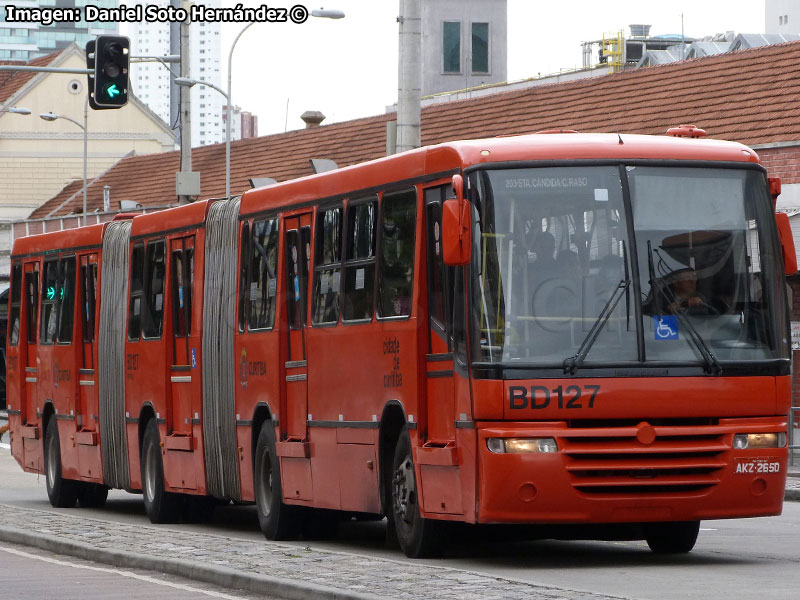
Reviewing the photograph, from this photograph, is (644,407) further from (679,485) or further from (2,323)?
(2,323)

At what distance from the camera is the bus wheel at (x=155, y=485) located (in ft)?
62.5

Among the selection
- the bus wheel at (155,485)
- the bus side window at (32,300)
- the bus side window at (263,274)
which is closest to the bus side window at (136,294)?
the bus wheel at (155,485)

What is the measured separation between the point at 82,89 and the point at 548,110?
5122 cm

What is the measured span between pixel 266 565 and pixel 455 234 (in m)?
2.49

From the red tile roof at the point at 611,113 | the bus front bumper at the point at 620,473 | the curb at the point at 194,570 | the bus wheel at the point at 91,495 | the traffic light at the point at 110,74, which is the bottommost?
the bus wheel at the point at 91,495

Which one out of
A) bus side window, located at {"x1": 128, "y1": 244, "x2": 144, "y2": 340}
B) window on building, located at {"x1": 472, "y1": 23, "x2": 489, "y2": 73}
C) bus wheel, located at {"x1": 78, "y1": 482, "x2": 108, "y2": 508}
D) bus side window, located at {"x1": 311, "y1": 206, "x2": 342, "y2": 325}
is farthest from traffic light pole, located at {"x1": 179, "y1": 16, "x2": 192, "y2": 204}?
window on building, located at {"x1": 472, "y1": 23, "x2": 489, "y2": 73}

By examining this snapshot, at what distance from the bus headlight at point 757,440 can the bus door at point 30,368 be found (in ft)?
41.4

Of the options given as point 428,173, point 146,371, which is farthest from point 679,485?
point 146,371

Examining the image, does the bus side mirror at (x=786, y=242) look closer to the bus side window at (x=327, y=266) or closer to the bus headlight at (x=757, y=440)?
the bus headlight at (x=757, y=440)

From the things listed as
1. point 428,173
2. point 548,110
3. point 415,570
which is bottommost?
point 415,570

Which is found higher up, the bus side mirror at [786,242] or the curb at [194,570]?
the bus side mirror at [786,242]

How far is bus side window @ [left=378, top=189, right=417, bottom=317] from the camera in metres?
13.4

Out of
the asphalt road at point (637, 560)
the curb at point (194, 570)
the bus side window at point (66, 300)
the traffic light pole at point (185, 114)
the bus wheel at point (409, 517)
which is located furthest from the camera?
the traffic light pole at point (185, 114)

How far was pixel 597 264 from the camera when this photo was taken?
12.4 meters
